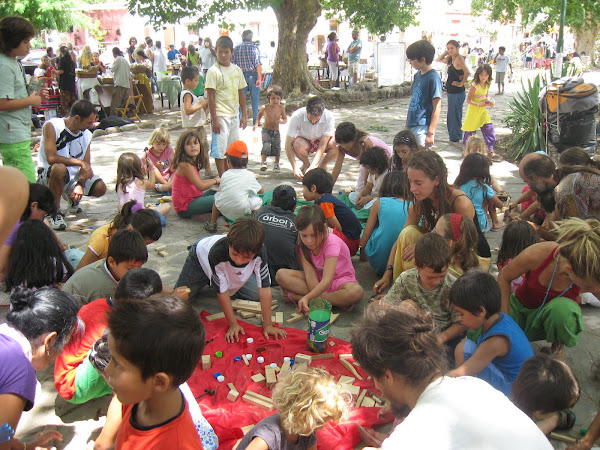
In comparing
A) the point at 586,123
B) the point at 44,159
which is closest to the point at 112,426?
the point at 44,159

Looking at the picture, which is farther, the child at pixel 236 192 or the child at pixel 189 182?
the child at pixel 189 182

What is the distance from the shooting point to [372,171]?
632 centimetres

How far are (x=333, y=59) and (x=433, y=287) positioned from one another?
1841 cm

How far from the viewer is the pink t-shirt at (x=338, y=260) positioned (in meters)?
4.34

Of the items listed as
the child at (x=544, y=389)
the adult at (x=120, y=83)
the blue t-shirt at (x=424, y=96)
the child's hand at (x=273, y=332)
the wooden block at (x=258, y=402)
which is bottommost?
the wooden block at (x=258, y=402)

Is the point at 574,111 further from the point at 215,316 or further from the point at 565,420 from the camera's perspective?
the point at 215,316

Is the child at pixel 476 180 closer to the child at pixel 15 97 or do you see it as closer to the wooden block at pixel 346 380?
the wooden block at pixel 346 380

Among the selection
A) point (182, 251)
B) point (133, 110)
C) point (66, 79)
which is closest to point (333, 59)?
point (133, 110)

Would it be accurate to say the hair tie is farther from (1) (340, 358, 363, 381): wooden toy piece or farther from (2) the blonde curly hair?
(2) the blonde curly hair

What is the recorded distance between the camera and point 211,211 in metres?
6.71

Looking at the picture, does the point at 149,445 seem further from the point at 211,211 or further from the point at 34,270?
the point at 211,211

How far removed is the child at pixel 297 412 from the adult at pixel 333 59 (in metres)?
19.3

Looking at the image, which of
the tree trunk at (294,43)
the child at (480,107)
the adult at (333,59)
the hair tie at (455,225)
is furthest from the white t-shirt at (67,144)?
the adult at (333,59)

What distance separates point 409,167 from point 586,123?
15.6 feet
